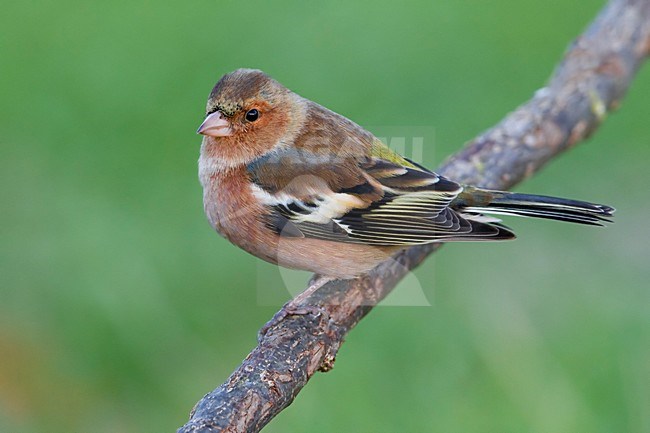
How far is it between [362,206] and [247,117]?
0.73m

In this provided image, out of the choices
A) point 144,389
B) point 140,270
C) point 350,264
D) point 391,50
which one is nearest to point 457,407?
point 350,264

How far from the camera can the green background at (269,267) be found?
5.36 m

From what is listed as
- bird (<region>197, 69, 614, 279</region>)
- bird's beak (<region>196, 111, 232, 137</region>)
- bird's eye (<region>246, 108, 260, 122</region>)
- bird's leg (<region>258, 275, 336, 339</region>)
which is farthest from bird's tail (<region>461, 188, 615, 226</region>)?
bird's beak (<region>196, 111, 232, 137</region>)

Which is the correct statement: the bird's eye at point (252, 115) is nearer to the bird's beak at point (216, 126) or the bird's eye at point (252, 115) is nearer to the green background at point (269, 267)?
the bird's beak at point (216, 126)

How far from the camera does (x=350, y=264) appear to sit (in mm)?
4387

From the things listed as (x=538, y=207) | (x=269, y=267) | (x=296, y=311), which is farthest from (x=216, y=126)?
(x=269, y=267)

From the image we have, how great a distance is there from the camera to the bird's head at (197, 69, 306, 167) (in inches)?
175

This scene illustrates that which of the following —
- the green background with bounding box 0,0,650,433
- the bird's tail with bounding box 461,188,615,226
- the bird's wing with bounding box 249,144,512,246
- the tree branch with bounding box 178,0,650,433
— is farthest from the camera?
the green background with bounding box 0,0,650,433

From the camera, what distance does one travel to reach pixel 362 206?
4438 millimetres

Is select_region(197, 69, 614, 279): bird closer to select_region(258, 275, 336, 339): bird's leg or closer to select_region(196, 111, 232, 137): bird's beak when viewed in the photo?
select_region(196, 111, 232, 137): bird's beak

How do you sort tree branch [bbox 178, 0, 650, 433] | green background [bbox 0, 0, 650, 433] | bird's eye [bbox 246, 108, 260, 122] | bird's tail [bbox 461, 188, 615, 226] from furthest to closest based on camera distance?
green background [bbox 0, 0, 650, 433] → bird's eye [bbox 246, 108, 260, 122] → bird's tail [bbox 461, 188, 615, 226] → tree branch [bbox 178, 0, 650, 433]

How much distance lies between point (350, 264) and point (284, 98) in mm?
927

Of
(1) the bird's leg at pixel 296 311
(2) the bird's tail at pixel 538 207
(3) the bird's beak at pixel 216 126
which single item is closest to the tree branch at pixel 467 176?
(1) the bird's leg at pixel 296 311

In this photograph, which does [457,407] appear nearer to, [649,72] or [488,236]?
[488,236]
